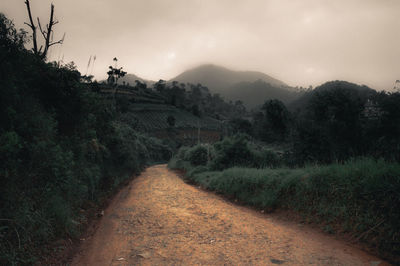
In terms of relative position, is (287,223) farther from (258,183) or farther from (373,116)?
(373,116)

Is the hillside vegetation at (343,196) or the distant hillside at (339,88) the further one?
the distant hillside at (339,88)

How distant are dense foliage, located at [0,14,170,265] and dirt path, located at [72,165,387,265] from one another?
966mm

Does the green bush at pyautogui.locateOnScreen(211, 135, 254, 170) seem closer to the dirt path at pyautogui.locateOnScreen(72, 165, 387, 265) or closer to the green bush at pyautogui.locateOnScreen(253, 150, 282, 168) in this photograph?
the green bush at pyautogui.locateOnScreen(253, 150, 282, 168)

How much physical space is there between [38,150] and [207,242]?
4.31m

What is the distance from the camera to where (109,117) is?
40.4ft

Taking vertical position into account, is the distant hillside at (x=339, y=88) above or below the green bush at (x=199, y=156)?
above

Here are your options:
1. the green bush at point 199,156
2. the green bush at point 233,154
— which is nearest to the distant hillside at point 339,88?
the green bush at point 233,154

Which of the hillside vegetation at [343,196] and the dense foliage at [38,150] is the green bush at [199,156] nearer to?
the hillside vegetation at [343,196]

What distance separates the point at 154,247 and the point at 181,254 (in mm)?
652

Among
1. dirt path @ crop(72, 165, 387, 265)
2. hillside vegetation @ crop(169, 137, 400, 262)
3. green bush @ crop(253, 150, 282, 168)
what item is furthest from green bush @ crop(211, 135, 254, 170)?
dirt path @ crop(72, 165, 387, 265)

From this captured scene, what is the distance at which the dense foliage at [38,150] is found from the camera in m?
3.79

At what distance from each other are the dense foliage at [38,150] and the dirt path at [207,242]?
966 millimetres

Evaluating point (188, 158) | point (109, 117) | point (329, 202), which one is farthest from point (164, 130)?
point (329, 202)

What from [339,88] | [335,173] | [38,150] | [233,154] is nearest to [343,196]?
[335,173]
